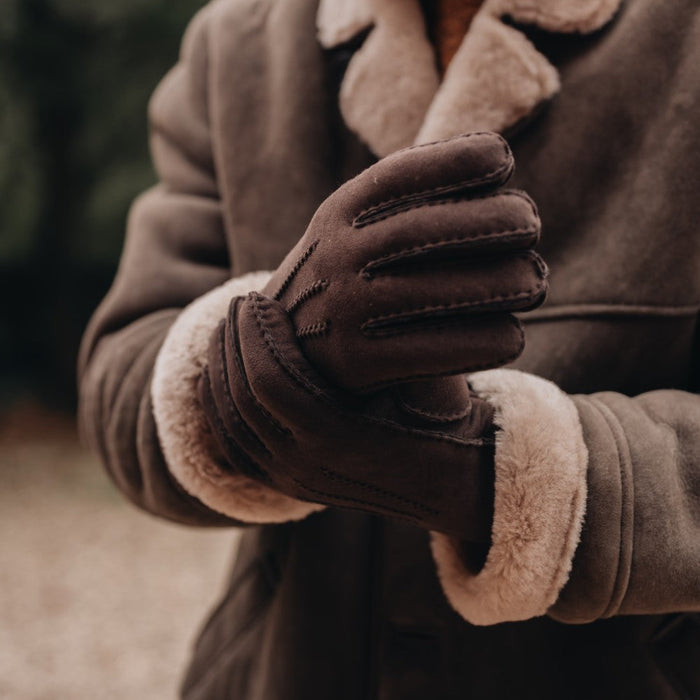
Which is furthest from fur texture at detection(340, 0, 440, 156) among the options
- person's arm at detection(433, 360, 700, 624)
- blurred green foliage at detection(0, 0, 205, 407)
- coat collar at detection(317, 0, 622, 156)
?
blurred green foliage at detection(0, 0, 205, 407)

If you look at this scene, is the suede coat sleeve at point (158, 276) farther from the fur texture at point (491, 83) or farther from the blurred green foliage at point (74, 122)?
the blurred green foliage at point (74, 122)

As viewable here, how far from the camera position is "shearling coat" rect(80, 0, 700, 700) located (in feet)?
1.83

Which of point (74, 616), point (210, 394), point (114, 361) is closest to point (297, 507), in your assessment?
point (210, 394)

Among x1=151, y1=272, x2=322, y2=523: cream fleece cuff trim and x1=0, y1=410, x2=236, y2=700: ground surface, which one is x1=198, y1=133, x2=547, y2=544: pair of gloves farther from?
x1=0, y1=410, x2=236, y2=700: ground surface

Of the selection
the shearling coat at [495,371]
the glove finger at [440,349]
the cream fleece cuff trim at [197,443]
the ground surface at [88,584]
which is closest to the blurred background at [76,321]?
the ground surface at [88,584]

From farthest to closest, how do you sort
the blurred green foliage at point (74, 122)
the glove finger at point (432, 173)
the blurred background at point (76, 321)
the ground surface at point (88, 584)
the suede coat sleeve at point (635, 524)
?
1. the blurred green foliage at point (74, 122)
2. the blurred background at point (76, 321)
3. the ground surface at point (88, 584)
4. the suede coat sleeve at point (635, 524)
5. the glove finger at point (432, 173)

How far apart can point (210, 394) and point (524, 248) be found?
29 centimetres

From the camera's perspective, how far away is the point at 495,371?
60 cm

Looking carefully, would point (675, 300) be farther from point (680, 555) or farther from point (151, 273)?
point (151, 273)

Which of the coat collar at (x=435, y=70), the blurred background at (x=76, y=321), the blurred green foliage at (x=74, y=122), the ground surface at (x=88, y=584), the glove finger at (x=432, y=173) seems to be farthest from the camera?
the blurred green foliage at (x=74, y=122)

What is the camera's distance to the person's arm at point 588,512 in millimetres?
547

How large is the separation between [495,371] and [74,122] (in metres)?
2.26

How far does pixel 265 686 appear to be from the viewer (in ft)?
2.63

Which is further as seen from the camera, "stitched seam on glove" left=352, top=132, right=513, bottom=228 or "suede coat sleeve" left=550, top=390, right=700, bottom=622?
"suede coat sleeve" left=550, top=390, right=700, bottom=622
